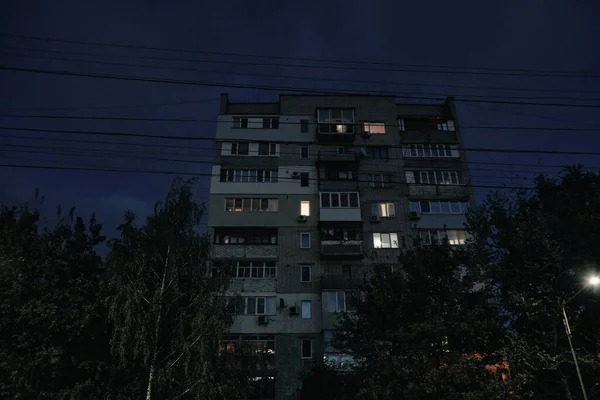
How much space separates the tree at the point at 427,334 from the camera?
1846cm

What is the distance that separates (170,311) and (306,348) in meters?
16.7

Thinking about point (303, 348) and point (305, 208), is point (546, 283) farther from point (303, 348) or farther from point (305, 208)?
point (305, 208)

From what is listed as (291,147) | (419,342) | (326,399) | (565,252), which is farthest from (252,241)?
(565,252)

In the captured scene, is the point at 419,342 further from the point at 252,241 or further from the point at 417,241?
the point at 252,241

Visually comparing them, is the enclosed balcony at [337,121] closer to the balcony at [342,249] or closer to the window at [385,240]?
the window at [385,240]

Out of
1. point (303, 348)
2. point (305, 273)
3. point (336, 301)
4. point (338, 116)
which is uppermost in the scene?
point (338, 116)

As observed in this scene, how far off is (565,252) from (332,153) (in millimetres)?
22750

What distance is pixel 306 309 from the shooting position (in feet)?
116

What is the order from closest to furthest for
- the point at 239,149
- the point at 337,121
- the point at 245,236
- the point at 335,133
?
the point at 245,236 → the point at 335,133 → the point at 239,149 → the point at 337,121

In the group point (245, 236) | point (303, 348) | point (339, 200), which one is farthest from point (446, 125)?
point (303, 348)

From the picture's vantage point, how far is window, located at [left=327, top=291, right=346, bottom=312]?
1336 inches

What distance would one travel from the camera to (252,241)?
37.9 m

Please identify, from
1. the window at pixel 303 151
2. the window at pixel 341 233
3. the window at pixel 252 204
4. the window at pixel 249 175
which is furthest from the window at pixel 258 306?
the window at pixel 303 151

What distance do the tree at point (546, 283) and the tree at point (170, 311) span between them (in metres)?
13.6
